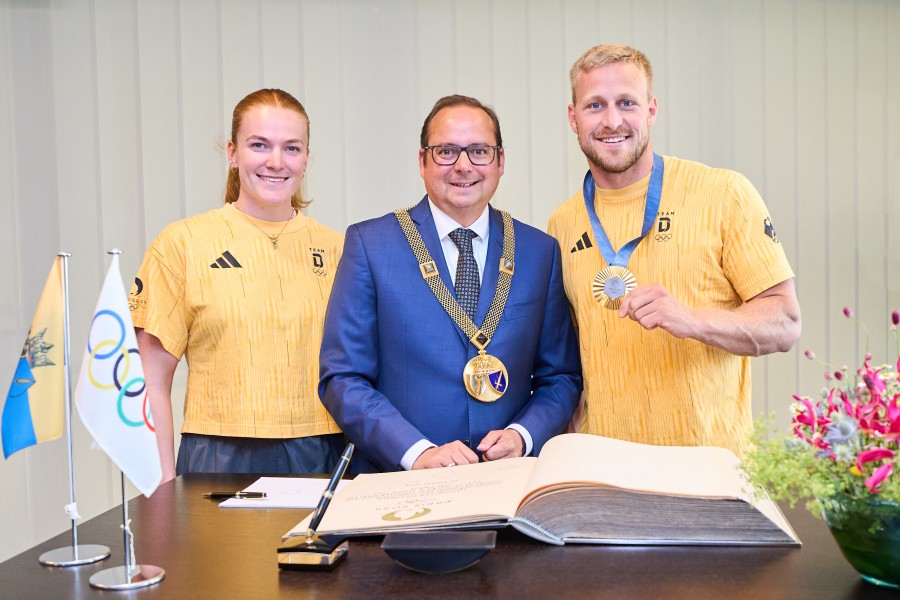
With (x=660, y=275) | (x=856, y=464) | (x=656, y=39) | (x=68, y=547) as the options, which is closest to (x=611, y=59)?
(x=660, y=275)

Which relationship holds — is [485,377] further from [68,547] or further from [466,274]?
[68,547]

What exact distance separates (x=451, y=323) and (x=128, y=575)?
1233 millimetres

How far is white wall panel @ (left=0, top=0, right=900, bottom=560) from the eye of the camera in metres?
4.29

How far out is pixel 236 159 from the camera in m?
2.70

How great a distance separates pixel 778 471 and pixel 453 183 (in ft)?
4.80

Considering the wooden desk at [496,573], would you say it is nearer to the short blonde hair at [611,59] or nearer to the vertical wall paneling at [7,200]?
the short blonde hair at [611,59]

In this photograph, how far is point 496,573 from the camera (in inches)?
48.9

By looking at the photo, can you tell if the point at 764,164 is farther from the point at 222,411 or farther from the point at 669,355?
the point at 222,411

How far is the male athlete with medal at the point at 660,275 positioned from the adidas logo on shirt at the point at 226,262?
974mm

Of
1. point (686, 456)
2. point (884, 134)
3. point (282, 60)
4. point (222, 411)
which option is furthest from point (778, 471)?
point (884, 134)

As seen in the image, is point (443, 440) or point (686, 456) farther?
point (443, 440)

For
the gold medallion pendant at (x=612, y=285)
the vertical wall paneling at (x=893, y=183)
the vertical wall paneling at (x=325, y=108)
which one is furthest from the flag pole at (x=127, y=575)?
the vertical wall paneling at (x=893, y=183)

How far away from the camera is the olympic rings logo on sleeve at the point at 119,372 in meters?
1.26

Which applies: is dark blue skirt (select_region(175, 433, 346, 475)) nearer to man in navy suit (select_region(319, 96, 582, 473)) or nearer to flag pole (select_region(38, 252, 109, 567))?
man in navy suit (select_region(319, 96, 582, 473))
